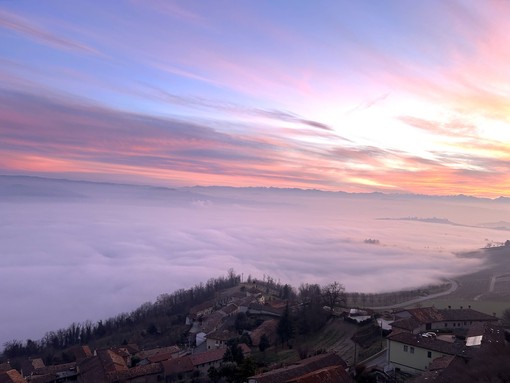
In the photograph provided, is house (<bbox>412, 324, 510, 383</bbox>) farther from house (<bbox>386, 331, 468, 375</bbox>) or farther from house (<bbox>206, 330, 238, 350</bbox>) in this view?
house (<bbox>206, 330, 238, 350</bbox>)

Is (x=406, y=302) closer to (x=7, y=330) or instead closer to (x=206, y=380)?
(x=206, y=380)

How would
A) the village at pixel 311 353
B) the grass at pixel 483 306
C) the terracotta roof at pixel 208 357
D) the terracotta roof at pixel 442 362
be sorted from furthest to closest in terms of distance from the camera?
1. the grass at pixel 483 306
2. the terracotta roof at pixel 208 357
3. the village at pixel 311 353
4. the terracotta roof at pixel 442 362

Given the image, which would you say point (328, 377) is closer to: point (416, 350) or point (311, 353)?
point (416, 350)

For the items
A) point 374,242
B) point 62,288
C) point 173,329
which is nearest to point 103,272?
point 62,288

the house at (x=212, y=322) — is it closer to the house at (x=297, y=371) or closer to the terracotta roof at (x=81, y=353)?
the terracotta roof at (x=81, y=353)

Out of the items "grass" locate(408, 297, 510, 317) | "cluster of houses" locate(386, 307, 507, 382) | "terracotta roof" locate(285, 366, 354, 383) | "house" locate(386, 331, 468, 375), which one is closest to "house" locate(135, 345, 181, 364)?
"cluster of houses" locate(386, 307, 507, 382)

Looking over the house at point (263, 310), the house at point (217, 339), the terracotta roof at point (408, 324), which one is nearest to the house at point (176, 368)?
the house at point (217, 339)

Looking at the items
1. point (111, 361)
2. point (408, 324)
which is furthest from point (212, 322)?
point (408, 324)
